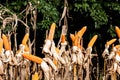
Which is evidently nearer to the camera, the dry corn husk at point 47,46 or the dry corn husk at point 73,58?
the dry corn husk at point 47,46

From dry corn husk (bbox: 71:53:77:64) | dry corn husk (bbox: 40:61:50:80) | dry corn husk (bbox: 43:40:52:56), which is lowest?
dry corn husk (bbox: 71:53:77:64)

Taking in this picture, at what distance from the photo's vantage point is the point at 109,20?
22.5 feet

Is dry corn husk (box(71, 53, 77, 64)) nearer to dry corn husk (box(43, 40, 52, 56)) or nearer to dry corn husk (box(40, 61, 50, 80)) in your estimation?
dry corn husk (box(43, 40, 52, 56))

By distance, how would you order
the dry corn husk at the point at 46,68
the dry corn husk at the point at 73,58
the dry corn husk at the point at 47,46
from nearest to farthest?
the dry corn husk at the point at 46,68 < the dry corn husk at the point at 47,46 < the dry corn husk at the point at 73,58

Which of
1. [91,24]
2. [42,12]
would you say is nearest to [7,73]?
[42,12]

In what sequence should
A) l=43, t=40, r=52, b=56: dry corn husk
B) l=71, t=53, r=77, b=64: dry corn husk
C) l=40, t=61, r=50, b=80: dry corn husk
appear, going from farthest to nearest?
l=71, t=53, r=77, b=64: dry corn husk
l=43, t=40, r=52, b=56: dry corn husk
l=40, t=61, r=50, b=80: dry corn husk

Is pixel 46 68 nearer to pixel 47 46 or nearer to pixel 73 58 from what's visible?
pixel 47 46

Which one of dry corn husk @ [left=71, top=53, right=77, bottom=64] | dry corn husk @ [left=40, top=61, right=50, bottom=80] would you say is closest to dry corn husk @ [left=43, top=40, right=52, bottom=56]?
dry corn husk @ [left=40, top=61, right=50, bottom=80]

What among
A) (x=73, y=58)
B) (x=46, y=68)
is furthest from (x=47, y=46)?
(x=73, y=58)

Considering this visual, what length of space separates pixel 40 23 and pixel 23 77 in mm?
2555

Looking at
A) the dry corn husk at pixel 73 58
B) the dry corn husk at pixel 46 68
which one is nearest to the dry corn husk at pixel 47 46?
the dry corn husk at pixel 46 68

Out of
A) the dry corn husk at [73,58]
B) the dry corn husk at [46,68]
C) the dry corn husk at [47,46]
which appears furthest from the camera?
the dry corn husk at [73,58]

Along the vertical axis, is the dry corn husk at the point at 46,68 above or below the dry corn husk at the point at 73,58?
above

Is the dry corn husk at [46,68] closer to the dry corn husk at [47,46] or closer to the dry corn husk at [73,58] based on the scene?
the dry corn husk at [47,46]
